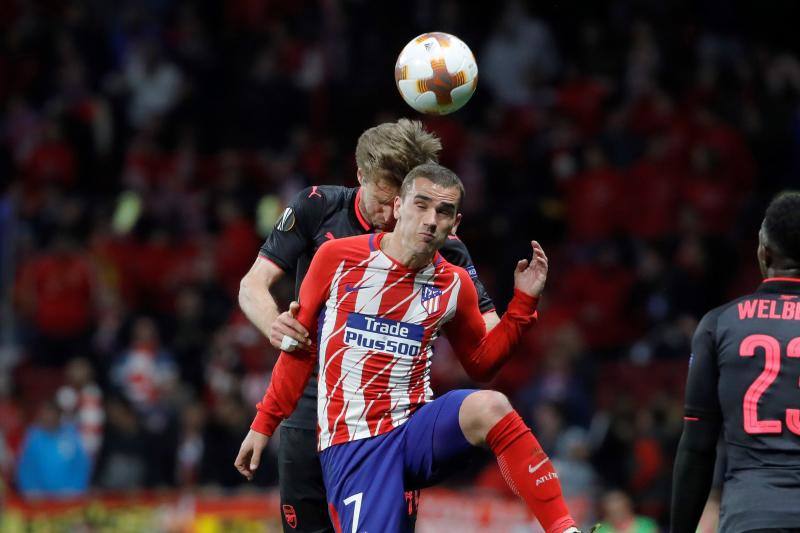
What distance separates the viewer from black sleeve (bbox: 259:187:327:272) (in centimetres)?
609

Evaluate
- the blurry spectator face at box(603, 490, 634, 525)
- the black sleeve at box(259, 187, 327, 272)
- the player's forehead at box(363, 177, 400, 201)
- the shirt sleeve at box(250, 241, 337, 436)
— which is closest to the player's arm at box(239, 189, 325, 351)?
the black sleeve at box(259, 187, 327, 272)

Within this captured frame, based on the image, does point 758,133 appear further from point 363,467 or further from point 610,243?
point 363,467

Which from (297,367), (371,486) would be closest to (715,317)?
(371,486)

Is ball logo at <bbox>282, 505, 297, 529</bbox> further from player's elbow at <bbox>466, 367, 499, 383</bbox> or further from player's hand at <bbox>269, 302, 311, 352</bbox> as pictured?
player's elbow at <bbox>466, 367, 499, 383</bbox>

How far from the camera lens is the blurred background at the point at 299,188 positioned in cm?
1250

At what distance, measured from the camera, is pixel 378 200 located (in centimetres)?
591

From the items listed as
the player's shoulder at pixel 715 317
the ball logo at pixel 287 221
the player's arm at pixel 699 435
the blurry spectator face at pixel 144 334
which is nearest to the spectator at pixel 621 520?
the ball logo at pixel 287 221

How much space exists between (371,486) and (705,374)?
4.71 ft

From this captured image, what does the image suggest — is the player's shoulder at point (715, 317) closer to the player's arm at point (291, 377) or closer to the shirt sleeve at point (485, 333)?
the shirt sleeve at point (485, 333)

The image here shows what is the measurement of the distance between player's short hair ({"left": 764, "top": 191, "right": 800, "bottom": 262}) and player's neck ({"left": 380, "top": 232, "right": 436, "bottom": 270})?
1.38m

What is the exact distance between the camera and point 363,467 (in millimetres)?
5426

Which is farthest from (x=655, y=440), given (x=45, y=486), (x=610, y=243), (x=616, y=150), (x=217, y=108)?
(x=217, y=108)

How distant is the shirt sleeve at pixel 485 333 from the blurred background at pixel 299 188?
15.7ft

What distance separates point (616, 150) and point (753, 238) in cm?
182
